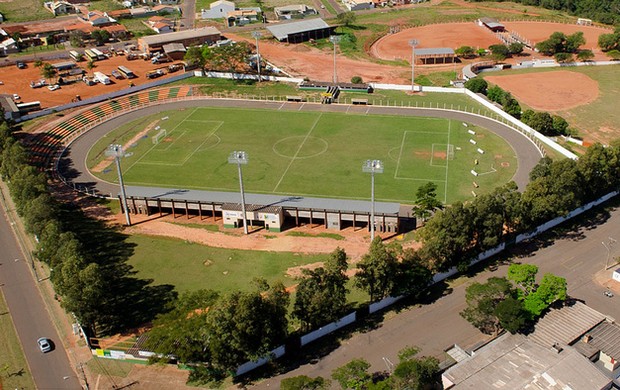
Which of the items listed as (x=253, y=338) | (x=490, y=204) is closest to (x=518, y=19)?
(x=490, y=204)

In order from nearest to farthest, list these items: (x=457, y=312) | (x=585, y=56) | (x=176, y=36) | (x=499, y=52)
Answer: (x=457, y=312)
(x=585, y=56)
(x=499, y=52)
(x=176, y=36)

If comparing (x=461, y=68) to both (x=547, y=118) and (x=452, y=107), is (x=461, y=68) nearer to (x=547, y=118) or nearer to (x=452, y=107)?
(x=452, y=107)

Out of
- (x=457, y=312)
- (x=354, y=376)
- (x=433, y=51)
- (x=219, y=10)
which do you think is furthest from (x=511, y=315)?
(x=219, y=10)

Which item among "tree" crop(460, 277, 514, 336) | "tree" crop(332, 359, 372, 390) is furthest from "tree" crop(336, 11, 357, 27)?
"tree" crop(332, 359, 372, 390)

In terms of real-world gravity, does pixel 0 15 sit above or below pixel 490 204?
above

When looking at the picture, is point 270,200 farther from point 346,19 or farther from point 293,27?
point 346,19

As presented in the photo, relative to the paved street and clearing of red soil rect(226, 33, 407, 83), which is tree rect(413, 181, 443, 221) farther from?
clearing of red soil rect(226, 33, 407, 83)
